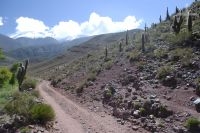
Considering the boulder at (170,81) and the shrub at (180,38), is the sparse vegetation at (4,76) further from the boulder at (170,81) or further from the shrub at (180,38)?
the boulder at (170,81)

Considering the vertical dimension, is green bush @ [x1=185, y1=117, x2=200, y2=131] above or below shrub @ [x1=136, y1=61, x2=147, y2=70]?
below

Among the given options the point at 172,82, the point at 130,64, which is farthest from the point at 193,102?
the point at 130,64

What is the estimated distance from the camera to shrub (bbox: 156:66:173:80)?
26.8 m

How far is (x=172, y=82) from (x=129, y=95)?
10.6ft

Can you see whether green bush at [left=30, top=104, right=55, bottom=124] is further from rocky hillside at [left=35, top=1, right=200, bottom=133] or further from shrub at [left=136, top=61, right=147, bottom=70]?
shrub at [left=136, top=61, right=147, bottom=70]

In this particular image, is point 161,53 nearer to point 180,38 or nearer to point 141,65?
point 141,65

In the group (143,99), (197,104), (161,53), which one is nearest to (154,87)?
(143,99)

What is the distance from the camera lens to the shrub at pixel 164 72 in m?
26.8

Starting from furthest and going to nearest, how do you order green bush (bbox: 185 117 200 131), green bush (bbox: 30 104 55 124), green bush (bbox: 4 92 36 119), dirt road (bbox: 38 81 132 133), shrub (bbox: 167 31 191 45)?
shrub (bbox: 167 31 191 45) → green bush (bbox: 4 92 36 119) → green bush (bbox: 30 104 55 124) → dirt road (bbox: 38 81 132 133) → green bush (bbox: 185 117 200 131)

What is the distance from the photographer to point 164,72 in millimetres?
27109

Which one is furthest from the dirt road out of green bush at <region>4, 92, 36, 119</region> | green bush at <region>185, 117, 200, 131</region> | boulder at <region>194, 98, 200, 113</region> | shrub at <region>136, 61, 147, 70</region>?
shrub at <region>136, 61, 147, 70</region>

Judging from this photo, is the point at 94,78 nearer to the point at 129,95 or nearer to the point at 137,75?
the point at 137,75

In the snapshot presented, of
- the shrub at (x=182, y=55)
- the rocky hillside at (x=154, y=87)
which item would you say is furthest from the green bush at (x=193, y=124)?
the shrub at (x=182, y=55)

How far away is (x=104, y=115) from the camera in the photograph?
915 inches
